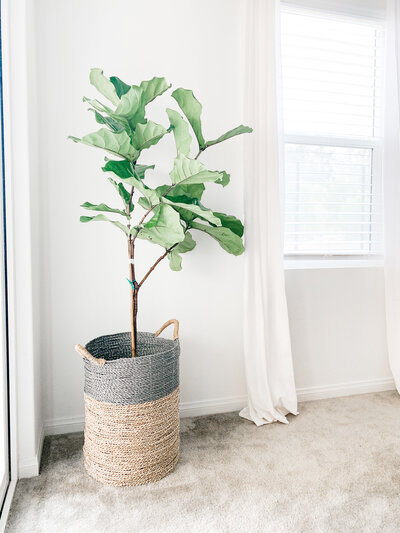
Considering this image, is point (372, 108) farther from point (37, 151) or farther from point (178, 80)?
point (37, 151)

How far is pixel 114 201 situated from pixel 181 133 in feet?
1.78

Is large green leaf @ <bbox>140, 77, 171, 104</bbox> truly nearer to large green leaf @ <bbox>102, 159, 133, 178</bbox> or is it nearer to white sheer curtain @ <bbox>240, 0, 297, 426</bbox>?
large green leaf @ <bbox>102, 159, 133, 178</bbox>

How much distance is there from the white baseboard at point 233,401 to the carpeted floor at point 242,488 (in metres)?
0.06

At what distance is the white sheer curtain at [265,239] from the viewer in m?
2.19

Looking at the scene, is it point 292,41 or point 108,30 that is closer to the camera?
point 108,30

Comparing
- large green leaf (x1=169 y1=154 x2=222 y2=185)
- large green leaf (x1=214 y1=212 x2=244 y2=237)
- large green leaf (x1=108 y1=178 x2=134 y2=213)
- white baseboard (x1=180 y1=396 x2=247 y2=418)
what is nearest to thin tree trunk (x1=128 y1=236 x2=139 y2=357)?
large green leaf (x1=108 y1=178 x2=134 y2=213)

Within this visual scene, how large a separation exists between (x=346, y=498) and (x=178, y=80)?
202 cm

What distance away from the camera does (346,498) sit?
156 centimetres

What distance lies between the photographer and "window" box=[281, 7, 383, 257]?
8.04 feet

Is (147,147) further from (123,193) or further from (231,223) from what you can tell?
(231,223)

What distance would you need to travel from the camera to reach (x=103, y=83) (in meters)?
1.63

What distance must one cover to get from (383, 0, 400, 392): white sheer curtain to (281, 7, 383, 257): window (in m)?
0.09

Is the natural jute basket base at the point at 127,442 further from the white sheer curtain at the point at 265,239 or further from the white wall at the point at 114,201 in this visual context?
the white sheer curtain at the point at 265,239

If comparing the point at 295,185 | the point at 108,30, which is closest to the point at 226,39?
the point at 108,30
